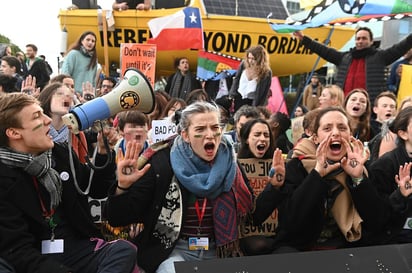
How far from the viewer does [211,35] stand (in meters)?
10.4

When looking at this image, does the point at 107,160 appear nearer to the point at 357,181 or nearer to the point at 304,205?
the point at 304,205

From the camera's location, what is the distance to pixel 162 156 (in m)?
3.17

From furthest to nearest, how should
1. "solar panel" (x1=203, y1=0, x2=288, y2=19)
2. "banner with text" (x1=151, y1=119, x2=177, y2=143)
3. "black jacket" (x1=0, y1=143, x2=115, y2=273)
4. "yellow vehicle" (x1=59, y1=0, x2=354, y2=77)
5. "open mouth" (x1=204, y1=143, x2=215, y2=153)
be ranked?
1. "solar panel" (x1=203, y1=0, x2=288, y2=19)
2. "yellow vehicle" (x1=59, y1=0, x2=354, y2=77)
3. "banner with text" (x1=151, y1=119, x2=177, y2=143)
4. "open mouth" (x1=204, y1=143, x2=215, y2=153)
5. "black jacket" (x1=0, y1=143, x2=115, y2=273)

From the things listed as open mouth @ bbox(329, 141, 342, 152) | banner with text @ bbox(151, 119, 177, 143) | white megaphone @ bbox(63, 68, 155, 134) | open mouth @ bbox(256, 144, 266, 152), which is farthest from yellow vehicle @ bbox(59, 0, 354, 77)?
open mouth @ bbox(329, 141, 342, 152)

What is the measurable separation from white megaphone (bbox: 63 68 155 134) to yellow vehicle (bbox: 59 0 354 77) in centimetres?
599

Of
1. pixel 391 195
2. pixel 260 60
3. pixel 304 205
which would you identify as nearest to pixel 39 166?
pixel 304 205

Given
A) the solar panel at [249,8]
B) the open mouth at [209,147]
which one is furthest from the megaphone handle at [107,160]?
the solar panel at [249,8]

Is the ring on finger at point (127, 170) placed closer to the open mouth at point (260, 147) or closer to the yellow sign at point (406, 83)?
the open mouth at point (260, 147)

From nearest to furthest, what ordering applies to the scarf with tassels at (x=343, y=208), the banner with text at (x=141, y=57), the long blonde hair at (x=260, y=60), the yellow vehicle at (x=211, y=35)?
the scarf with tassels at (x=343, y=208)
the banner with text at (x=141, y=57)
the long blonde hair at (x=260, y=60)
the yellow vehicle at (x=211, y=35)

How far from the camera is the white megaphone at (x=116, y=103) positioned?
9.66ft

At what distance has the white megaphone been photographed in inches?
116

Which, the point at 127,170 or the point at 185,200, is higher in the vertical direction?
the point at 127,170

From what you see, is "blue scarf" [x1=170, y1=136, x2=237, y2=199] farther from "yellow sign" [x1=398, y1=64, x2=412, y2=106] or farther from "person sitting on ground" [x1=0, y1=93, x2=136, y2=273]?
"yellow sign" [x1=398, y1=64, x2=412, y2=106]

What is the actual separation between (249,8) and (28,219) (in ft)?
30.7
